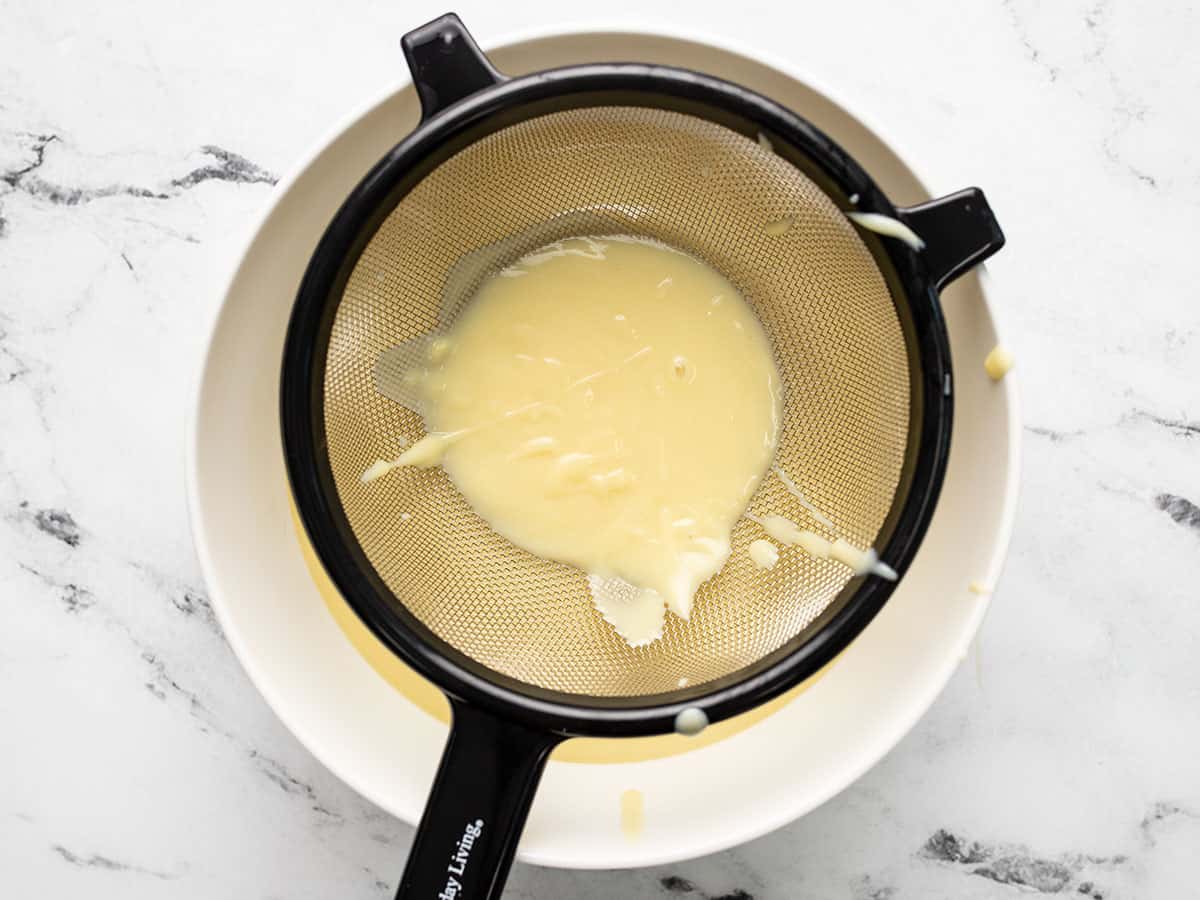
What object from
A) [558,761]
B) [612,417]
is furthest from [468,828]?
[612,417]

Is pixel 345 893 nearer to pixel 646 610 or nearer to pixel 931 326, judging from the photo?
pixel 646 610

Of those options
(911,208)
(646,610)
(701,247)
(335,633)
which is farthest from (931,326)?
(335,633)

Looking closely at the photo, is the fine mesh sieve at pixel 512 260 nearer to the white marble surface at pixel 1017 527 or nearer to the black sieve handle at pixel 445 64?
the black sieve handle at pixel 445 64

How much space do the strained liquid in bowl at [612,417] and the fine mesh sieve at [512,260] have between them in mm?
24

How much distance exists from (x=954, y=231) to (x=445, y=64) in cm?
43

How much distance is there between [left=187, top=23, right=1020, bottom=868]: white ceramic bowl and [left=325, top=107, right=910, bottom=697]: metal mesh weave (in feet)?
0.22

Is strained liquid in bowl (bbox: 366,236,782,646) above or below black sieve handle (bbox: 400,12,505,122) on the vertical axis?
below

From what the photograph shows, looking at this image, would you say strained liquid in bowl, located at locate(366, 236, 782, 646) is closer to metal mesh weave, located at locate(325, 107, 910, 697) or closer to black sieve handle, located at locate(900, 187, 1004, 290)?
metal mesh weave, located at locate(325, 107, 910, 697)

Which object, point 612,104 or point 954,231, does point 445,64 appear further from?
point 954,231

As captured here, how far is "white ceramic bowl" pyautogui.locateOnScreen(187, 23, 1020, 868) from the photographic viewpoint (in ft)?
A: 3.28

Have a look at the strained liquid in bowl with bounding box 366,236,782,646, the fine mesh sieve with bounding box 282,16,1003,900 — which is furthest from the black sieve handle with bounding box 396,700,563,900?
the strained liquid in bowl with bounding box 366,236,782,646

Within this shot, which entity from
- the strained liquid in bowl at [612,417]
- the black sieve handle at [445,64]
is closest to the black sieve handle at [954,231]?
the strained liquid in bowl at [612,417]

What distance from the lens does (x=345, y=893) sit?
125 centimetres

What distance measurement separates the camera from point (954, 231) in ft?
→ 3.01
